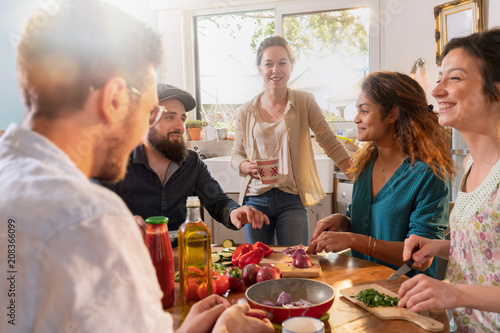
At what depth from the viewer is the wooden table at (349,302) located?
958 millimetres

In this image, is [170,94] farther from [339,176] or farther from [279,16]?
[279,16]

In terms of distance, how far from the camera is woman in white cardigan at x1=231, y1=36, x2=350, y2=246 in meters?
2.25

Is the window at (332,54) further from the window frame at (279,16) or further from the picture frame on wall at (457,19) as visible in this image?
the picture frame on wall at (457,19)

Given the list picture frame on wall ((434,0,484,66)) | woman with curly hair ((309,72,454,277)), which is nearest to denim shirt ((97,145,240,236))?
woman with curly hair ((309,72,454,277))

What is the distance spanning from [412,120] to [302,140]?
0.76m

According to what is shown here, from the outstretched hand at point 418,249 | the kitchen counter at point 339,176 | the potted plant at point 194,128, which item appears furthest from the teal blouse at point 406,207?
the potted plant at point 194,128

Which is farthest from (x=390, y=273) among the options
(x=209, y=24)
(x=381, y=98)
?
(x=209, y=24)

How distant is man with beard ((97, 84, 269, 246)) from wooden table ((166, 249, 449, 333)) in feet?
1.32

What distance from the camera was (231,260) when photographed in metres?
1.46

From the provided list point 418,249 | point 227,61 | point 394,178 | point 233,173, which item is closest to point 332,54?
point 227,61

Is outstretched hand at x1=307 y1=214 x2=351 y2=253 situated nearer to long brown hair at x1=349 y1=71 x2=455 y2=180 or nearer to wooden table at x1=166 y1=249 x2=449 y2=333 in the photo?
wooden table at x1=166 y1=249 x2=449 y2=333

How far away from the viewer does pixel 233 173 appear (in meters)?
3.48

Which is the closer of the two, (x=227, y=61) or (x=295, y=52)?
(x=295, y=52)

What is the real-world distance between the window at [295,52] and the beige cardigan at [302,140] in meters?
1.64
